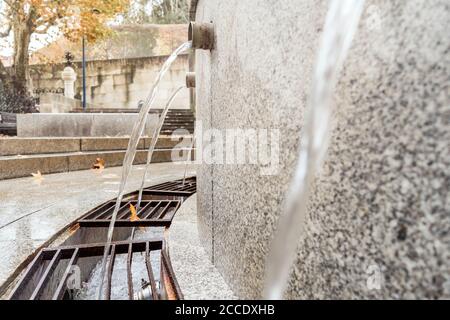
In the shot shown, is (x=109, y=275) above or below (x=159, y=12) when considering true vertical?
below

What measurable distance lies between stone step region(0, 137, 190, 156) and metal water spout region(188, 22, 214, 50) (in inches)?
240

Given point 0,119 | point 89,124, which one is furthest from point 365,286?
point 0,119

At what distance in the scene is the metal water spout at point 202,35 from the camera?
209 centimetres

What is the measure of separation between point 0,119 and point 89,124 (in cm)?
345

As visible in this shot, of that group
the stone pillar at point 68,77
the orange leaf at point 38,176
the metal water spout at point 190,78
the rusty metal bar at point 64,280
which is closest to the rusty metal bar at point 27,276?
the rusty metal bar at point 64,280

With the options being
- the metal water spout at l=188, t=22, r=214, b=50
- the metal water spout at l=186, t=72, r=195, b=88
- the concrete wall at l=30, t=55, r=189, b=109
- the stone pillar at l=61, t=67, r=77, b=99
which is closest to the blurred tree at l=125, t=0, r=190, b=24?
the concrete wall at l=30, t=55, r=189, b=109

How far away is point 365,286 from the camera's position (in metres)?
0.78

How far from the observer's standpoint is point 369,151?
77 cm

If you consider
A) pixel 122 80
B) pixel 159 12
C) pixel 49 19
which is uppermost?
pixel 159 12

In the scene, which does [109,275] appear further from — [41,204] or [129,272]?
[41,204]

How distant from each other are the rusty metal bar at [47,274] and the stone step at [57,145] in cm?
553

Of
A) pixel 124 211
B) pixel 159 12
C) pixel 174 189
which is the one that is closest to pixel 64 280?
pixel 124 211

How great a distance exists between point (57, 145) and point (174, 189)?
3.99 m

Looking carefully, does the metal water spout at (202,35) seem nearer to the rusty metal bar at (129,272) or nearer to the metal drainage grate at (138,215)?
the rusty metal bar at (129,272)
